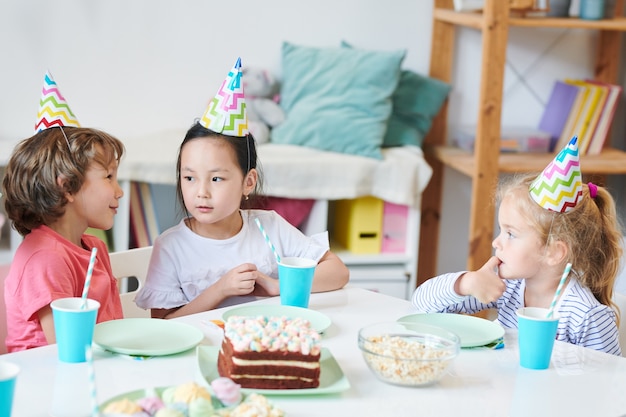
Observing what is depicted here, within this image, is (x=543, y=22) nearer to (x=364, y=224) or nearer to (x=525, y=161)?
(x=525, y=161)

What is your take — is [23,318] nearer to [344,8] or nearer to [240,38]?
[240,38]

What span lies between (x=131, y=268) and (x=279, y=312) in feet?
1.65

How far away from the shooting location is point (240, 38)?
3.11 metres

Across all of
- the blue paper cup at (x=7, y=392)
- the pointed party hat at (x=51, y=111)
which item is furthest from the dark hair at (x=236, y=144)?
the blue paper cup at (x=7, y=392)

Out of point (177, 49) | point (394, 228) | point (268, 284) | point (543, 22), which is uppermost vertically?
point (543, 22)

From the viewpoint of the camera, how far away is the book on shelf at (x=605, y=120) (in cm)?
319

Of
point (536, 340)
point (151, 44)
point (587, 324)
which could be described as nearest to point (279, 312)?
point (536, 340)

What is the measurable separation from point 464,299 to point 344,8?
1760mm

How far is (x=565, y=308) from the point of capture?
5.28 feet

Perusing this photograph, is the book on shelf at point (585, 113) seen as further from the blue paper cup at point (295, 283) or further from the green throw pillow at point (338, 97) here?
the blue paper cup at point (295, 283)

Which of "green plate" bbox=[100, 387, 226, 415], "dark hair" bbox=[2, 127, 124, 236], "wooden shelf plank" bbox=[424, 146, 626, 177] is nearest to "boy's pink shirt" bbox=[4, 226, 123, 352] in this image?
"dark hair" bbox=[2, 127, 124, 236]

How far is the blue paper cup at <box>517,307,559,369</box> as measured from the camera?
1.32 metres

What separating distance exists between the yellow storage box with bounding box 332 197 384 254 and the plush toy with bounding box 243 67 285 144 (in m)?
0.37

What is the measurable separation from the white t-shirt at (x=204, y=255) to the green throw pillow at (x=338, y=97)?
1045 millimetres
